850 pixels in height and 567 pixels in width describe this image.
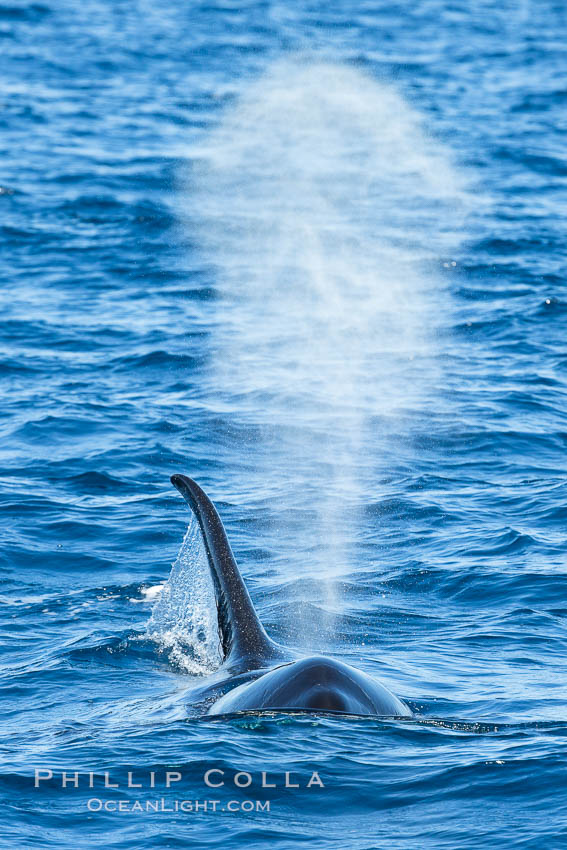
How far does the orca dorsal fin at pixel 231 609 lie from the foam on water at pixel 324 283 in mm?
3878

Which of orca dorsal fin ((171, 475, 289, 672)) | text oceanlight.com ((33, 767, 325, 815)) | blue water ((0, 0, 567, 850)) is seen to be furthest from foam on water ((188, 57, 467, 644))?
text oceanlight.com ((33, 767, 325, 815))

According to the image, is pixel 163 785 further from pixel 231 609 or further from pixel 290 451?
pixel 290 451

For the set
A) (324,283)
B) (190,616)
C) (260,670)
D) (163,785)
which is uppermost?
(260,670)

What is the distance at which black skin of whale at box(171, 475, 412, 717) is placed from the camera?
1219cm

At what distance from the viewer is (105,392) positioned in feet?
85.7

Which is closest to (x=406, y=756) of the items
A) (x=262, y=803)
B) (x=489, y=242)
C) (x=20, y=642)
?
(x=262, y=803)

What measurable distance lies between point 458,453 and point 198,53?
46977mm

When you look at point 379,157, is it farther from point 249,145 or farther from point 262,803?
point 262,803

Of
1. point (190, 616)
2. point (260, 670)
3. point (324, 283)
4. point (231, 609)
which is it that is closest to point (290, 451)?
point (190, 616)

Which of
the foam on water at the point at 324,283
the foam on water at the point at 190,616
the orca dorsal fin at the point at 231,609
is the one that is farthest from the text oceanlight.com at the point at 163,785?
the foam on water at the point at 324,283

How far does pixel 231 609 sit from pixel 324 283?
63.9 ft

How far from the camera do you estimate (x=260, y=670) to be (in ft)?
43.8

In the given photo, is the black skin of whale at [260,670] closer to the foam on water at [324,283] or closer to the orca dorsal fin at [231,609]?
the orca dorsal fin at [231,609]

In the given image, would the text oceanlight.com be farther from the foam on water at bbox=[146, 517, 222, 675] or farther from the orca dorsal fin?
the foam on water at bbox=[146, 517, 222, 675]
